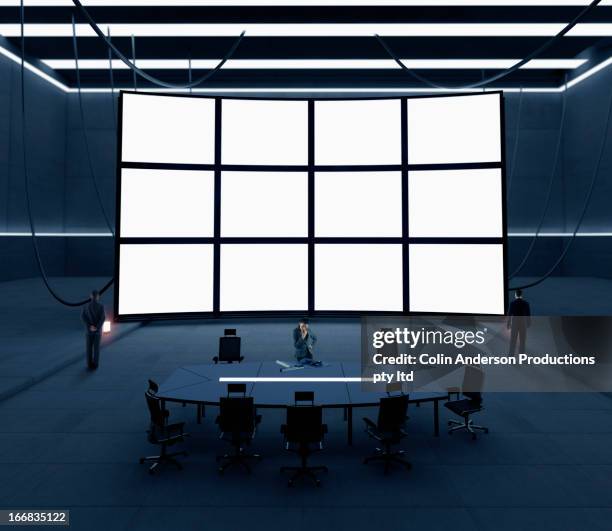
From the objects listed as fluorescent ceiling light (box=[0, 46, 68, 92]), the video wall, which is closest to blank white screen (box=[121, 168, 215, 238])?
the video wall

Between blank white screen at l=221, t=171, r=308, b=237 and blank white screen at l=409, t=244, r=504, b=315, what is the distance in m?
3.54

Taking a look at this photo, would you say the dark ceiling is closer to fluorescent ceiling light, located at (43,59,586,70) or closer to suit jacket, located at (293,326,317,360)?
fluorescent ceiling light, located at (43,59,586,70)

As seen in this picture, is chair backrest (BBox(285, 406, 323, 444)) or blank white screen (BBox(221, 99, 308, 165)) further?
blank white screen (BBox(221, 99, 308, 165))

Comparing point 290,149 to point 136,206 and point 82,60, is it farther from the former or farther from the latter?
point 82,60

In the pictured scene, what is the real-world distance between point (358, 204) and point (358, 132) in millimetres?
2110

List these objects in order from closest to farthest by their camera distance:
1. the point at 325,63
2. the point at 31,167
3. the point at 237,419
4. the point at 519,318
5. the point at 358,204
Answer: the point at 237,419, the point at 519,318, the point at 358,204, the point at 325,63, the point at 31,167

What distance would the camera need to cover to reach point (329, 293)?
528 inches

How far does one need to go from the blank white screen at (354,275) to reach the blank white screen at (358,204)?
0.47 metres

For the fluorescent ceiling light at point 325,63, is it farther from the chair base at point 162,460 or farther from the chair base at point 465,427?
the chair base at point 162,460

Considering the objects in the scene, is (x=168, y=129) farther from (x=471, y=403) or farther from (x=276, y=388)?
(x=471, y=403)

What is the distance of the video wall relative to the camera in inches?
496

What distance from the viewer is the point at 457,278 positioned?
12.9 meters

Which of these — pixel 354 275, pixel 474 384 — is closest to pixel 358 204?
pixel 354 275

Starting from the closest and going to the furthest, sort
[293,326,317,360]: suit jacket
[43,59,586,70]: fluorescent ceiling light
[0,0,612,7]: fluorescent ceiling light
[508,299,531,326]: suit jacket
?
[293,326,317,360]: suit jacket < [508,299,531,326]: suit jacket < [0,0,612,7]: fluorescent ceiling light < [43,59,586,70]: fluorescent ceiling light
